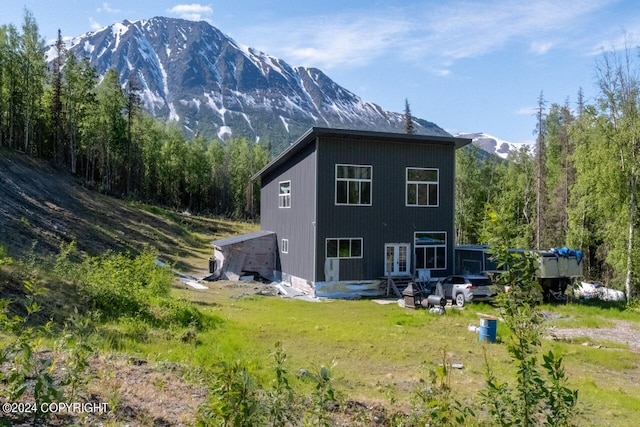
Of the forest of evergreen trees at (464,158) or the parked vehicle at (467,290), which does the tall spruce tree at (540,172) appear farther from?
the parked vehicle at (467,290)

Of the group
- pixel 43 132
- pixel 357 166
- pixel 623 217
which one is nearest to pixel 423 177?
pixel 357 166

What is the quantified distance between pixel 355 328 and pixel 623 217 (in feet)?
57.2

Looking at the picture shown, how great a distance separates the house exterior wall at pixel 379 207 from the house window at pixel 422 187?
0.27m

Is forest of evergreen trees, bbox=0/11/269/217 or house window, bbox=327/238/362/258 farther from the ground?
forest of evergreen trees, bbox=0/11/269/217

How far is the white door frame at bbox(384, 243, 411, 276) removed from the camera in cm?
2197

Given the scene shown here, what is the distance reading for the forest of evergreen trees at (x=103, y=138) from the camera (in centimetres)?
4131

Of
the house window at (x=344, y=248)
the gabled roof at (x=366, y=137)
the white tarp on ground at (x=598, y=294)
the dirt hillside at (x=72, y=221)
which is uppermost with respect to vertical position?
the gabled roof at (x=366, y=137)

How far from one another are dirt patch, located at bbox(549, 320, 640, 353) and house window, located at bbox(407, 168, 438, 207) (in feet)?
32.2

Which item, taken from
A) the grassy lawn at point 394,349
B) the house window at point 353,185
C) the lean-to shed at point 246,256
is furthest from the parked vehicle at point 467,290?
the lean-to shed at point 246,256

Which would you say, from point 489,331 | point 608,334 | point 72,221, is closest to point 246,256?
point 72,221

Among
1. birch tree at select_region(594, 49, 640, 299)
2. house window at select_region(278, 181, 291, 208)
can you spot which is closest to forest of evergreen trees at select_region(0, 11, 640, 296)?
birch tree at select_region(594, 49, 640, 299)

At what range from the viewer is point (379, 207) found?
21906 millimetres

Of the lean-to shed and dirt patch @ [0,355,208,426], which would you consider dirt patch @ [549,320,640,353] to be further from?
the lean-to shed

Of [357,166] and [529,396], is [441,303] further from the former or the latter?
[529,396]
